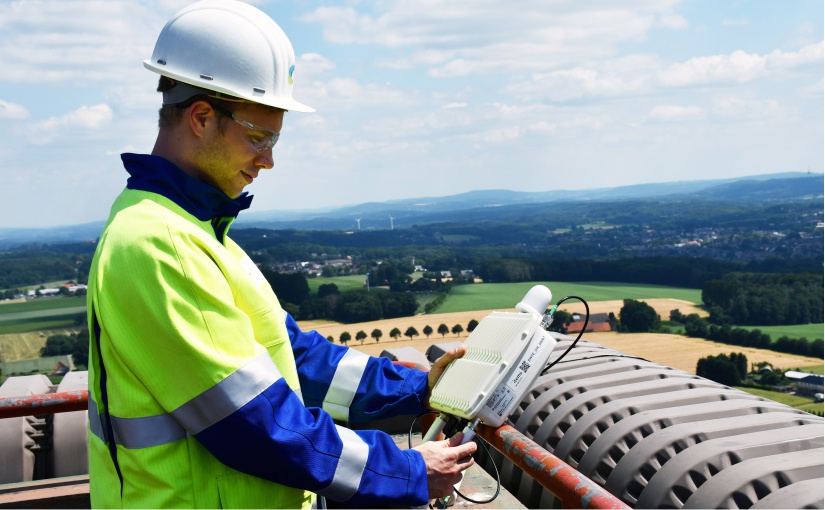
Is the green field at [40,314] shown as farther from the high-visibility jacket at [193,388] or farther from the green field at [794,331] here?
the high-visibility jacket at [193,388]

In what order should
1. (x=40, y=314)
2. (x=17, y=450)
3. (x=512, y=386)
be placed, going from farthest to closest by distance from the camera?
(x=40, y=314)
(x=17, y=450)
(x=512, y=386)

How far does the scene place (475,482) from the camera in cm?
523

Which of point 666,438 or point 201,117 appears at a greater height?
point 201,117

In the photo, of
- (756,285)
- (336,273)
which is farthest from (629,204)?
(336,273)

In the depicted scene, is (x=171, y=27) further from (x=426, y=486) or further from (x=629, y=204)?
(x=629, y=204)

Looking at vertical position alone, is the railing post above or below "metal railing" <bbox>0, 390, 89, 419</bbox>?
above

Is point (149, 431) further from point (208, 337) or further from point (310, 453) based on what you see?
point (310, 453)

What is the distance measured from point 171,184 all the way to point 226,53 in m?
0.49

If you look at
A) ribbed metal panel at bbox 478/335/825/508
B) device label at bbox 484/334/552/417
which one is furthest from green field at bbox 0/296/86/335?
device label at bbox 484/334/552/417

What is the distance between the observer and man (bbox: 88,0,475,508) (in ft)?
7.02

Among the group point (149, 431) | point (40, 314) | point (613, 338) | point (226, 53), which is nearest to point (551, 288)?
point (613, 338)

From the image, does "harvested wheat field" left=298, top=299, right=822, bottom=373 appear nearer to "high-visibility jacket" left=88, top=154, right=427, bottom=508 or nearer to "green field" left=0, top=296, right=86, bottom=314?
"high-visibility jacket" left=88, top=154, right=427, bottom=508

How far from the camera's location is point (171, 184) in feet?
7.84

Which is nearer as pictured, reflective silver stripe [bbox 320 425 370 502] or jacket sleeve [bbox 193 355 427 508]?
jacket sleeve [bbox 193 355 427 508]
